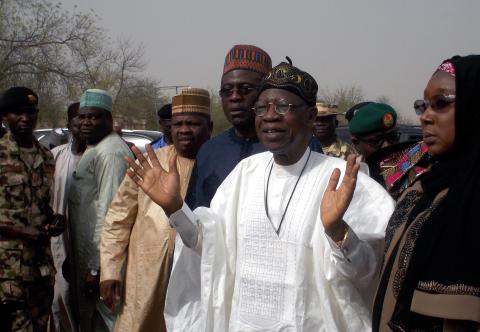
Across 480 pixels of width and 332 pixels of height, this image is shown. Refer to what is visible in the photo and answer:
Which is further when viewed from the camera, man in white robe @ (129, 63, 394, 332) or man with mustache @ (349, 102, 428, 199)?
man with mustache @ (349, 102, 428, 199)

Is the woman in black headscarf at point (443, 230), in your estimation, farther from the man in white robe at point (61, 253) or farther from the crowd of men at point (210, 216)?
the man in white robe at point (61, 253)

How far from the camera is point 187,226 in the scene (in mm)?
2809

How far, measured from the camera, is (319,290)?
252cm

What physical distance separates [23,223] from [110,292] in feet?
2.95

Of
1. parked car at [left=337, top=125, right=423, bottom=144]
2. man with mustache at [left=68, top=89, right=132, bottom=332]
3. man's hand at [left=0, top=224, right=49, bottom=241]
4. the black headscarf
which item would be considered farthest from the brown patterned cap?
parked car at [left=337, top=125, right=423, bottom=144]

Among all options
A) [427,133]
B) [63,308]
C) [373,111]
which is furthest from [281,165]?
[63,308]

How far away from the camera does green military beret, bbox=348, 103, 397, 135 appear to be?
4.42m

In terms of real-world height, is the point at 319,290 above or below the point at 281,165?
below

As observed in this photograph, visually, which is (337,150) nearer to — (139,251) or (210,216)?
(139,251)

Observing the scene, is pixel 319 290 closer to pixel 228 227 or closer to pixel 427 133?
pixel 228 227

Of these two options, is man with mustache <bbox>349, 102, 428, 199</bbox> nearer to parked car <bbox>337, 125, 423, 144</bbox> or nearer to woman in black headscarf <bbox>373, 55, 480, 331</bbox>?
woman in black headscarf <bbox>373, 55, 480, 331</bbox>

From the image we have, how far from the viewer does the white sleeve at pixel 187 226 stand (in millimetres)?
2799

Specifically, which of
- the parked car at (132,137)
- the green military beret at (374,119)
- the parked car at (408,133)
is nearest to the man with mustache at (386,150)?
the green military beret at (374,119)

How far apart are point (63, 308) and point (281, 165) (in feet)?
9.61
